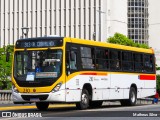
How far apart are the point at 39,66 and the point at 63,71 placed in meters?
0.96

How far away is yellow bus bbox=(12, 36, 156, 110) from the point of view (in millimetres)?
24578

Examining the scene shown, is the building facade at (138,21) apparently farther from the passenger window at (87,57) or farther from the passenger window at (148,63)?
the passenger window at (87,57)

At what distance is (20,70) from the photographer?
25281mm

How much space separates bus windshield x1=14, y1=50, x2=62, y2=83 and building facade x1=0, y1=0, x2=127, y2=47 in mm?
95768

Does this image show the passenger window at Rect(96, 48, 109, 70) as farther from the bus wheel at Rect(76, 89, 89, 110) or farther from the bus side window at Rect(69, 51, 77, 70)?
the bus side window at Rect(69, 51, 77, 70)

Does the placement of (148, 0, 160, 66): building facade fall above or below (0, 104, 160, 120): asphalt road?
above

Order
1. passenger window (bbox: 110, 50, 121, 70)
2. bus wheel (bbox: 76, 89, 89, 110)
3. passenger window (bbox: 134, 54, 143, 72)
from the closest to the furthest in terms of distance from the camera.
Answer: bus wheel (bbox: 76, 89, 89, 110) → passenger window (bbox: 110, 50, 121, 70) → passenger window (bbox: 134, 54, 143, 72)

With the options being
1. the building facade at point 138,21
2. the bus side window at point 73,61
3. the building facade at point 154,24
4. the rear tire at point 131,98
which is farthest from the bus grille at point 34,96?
the building facade at point 154,24

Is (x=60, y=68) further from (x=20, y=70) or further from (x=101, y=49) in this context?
(x=101, y=49)

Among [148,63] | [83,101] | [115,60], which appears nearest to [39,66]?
[83,101]

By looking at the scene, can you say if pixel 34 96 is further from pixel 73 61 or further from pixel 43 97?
pixel 73 61

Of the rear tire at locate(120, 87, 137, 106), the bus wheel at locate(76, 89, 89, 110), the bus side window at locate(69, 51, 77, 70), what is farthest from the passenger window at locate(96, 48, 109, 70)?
the rear tire at locate(120, 87, 137, 106)

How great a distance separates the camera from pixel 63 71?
2462cm

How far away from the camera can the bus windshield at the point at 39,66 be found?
24594mm
